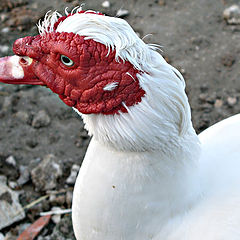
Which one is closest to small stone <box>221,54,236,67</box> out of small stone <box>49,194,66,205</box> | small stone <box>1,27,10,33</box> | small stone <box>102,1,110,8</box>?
small stone <box>102,1,110,8</box>

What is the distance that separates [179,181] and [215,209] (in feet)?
0.84

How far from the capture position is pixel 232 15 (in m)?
4.39

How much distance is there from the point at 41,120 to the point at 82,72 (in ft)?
7.28

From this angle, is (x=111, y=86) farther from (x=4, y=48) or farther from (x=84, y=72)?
(x=4, y=48)

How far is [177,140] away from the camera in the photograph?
5.40 feet

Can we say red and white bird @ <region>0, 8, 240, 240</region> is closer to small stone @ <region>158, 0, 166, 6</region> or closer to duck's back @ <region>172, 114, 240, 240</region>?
duck's back @ <region>172, 114, 240, 240</region>

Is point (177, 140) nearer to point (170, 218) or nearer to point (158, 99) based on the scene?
point (158, 99)

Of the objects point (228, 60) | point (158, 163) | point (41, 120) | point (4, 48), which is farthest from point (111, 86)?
point (4, 48)

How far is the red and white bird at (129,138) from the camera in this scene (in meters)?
1.47

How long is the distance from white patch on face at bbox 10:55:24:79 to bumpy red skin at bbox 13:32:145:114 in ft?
0.40

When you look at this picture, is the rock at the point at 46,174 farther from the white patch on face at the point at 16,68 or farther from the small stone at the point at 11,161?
the white patch on face at the point at 16,68

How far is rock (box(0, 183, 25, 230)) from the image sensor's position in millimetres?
2945

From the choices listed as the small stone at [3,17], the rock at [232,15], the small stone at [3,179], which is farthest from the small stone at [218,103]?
the small stone at [3,17]

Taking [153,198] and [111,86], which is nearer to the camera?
[111,86]
